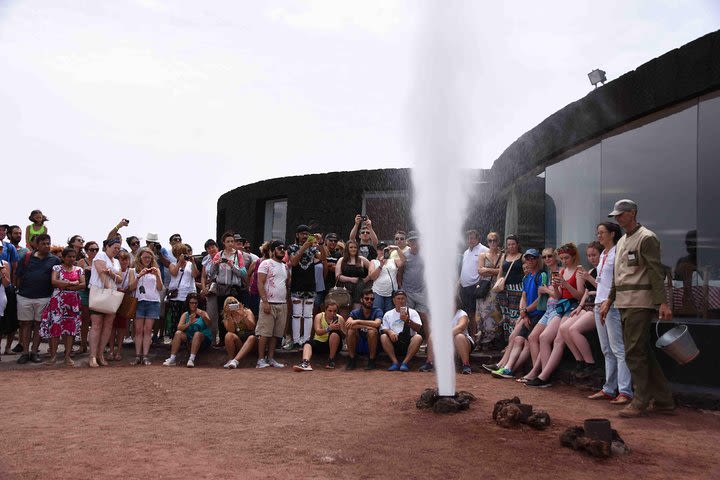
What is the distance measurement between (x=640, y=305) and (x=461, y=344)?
3.42m

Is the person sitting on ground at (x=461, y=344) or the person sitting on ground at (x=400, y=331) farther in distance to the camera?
the person sitting on ground at (x=400, y=331)

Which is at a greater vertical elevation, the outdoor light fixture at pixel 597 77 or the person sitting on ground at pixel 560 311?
the outdoor light fixture at pixel 597 77

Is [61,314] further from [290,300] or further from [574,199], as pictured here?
[574,199]

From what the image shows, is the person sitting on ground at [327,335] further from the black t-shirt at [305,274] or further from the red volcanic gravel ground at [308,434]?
the red volcanic gravel ground at [308,434]

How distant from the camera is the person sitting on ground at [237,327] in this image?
1057 centimetres

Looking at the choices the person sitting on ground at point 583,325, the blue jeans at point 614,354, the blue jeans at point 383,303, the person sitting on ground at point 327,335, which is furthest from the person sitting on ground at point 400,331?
the blue jeans at point 614,354

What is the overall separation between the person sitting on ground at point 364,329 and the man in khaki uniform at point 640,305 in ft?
13.6

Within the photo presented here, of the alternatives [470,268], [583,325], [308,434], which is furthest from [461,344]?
[308,434]

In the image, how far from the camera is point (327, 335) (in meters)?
10.5

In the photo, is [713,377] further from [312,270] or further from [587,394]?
[312,270]

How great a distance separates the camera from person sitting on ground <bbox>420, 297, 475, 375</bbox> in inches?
379

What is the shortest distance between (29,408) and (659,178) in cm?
808

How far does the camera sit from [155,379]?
908 cm

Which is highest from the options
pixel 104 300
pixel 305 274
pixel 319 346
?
pixel 305 274
